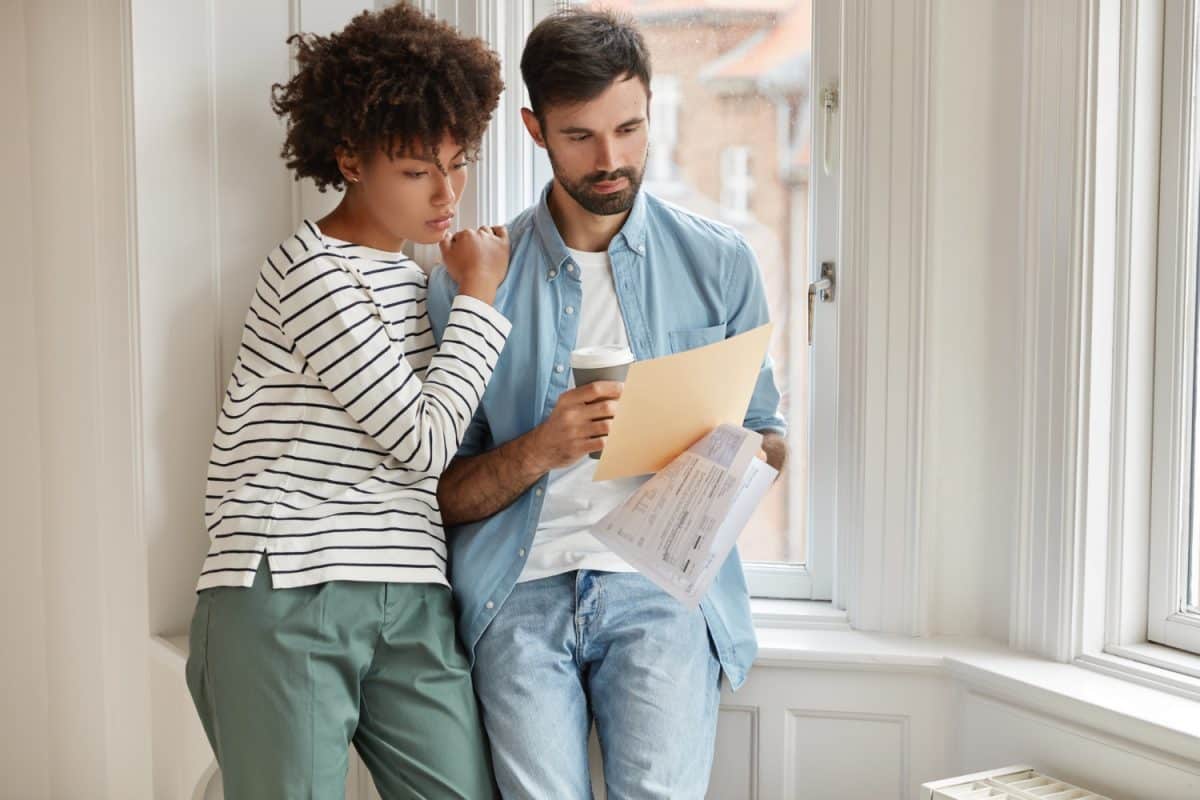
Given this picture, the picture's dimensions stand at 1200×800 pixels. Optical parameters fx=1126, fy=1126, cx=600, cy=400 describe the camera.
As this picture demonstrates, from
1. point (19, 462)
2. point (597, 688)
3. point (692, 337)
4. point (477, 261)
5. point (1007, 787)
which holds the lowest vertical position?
point (1007, 787)

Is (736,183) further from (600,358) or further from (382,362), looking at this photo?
(382,362)

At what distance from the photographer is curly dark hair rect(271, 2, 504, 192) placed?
1.64 m

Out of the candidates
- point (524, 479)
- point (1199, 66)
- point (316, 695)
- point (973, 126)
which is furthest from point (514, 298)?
point (1199, 66)

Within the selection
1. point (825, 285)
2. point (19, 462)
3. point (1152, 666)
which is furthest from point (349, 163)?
point (1152, 666)

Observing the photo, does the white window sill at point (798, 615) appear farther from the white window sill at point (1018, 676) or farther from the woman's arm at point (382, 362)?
the woman's arm at point (382, 362)

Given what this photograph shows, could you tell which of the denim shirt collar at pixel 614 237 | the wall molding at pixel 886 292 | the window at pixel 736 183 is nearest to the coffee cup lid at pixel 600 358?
the denim shirt collar at pixel 614 237

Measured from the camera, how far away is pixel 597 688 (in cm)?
167

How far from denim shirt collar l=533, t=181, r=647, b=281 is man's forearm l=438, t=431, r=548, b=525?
11.9 inches

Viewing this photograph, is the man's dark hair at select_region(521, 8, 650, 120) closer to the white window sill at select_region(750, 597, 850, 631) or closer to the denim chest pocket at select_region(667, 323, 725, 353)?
the denim chest pocket at select_region(667, 323, 725, 353)

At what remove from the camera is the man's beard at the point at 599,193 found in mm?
1688

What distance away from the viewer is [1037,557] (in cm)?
176

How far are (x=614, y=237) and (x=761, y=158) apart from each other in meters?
0.45

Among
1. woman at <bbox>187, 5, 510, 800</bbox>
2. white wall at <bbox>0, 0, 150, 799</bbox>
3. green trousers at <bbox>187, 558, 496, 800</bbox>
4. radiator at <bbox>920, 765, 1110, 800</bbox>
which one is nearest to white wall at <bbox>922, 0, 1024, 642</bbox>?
radiator at <bbox>920, 765, 1110, 800</bbox>

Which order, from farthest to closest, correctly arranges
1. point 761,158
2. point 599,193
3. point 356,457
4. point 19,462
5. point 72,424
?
point 19,462 → point 72,424 → point 761,158 → point 599,193 → point 356,457
